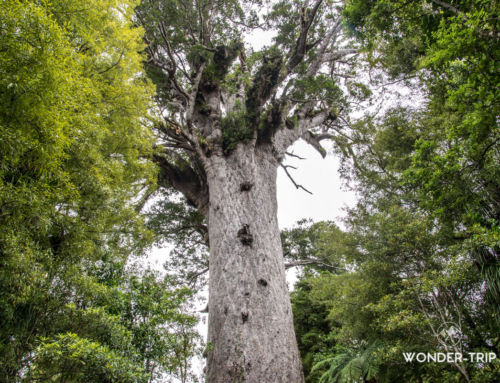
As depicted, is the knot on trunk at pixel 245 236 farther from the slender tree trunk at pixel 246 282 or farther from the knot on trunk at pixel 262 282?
the knot on trunk at pixel 262 282

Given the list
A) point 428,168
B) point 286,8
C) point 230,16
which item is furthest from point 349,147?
point 428,168

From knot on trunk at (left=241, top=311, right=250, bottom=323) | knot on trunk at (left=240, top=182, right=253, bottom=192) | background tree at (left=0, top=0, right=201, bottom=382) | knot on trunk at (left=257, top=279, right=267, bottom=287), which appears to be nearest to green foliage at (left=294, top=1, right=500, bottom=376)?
knot on trunk at (left=257, top=279, right=267, bottom=287)

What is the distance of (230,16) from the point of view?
8062 millimetres

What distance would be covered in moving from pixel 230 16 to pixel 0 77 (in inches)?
291

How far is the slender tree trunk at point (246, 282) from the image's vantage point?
3.42 m

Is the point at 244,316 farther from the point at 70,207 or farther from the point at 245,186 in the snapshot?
the point at 70,207

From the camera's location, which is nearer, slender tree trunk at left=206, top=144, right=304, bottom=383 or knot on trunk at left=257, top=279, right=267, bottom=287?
slender tree trunk at left=206, top=144, right=304, bottom=383

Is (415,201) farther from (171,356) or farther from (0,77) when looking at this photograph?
(0,77)

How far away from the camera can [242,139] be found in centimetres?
588

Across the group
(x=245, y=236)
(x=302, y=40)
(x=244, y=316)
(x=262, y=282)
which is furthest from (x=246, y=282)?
(x=302, y=40)

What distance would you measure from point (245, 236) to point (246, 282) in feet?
2.48

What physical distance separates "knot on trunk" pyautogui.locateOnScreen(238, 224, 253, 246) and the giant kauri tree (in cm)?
2

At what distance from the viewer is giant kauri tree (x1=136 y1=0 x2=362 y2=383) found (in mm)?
3680

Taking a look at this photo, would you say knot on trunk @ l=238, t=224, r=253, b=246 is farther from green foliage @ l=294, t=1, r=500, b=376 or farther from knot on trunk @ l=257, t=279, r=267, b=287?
green foliage @ l=294, t=1, r=500, b=376
